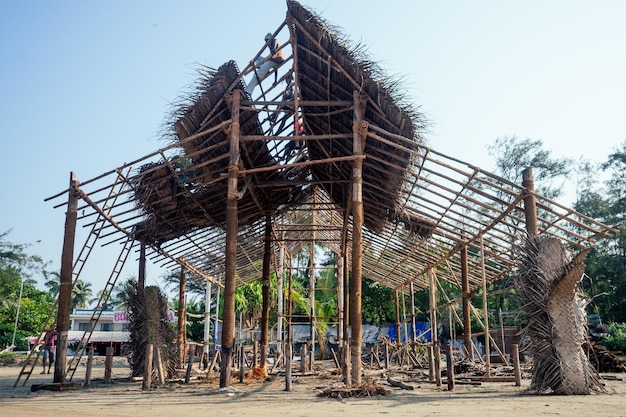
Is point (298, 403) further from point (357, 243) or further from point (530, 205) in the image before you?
point (530, 205)

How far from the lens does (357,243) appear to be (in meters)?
10.9

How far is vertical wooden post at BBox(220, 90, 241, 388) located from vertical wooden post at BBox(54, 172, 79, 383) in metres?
3.76

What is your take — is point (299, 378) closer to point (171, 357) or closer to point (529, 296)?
point (171, 357)

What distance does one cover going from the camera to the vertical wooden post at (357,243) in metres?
10.3

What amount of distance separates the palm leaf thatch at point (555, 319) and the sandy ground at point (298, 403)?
397mm

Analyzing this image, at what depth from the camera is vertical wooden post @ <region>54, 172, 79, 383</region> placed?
1179 centimetres

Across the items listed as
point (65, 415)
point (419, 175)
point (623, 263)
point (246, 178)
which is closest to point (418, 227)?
point (419, 175)

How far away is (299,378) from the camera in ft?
48.5

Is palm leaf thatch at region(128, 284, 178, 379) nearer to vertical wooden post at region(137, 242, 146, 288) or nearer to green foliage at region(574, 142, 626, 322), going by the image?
vertical wooden post at region(137, 242, 146, 288)

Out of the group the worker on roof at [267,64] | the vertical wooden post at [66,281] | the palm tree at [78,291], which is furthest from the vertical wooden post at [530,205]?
the palm tree at [78,291]

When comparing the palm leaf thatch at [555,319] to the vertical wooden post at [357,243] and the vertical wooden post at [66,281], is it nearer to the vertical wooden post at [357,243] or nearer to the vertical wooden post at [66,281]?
the vertical wooden post at [357,243]

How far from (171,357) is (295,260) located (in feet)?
92.7

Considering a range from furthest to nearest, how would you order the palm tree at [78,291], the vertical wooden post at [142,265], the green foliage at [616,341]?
the palm tree at [78,291] → the green foliage at [616,341] → the vertical wooden post at [142,265]

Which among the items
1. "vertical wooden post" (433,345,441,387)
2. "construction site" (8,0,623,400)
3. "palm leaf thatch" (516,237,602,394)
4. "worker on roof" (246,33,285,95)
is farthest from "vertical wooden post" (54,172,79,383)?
"palm leaf thatch" (516,237,602,394)
